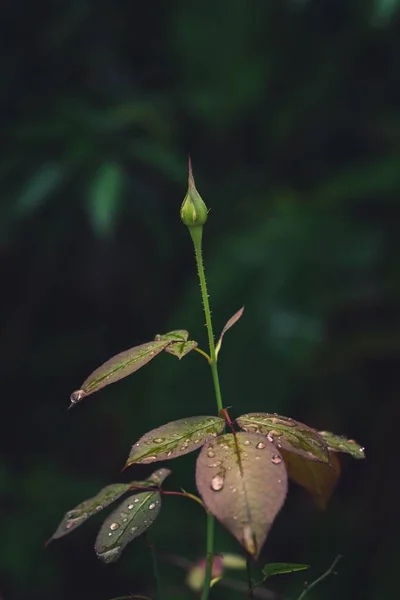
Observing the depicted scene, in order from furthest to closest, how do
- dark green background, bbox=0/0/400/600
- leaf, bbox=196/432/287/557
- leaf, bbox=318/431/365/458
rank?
1. dark green background, bbox=0/0/400/600
2. leaf, bbox=318/431/365/458
3. leaf, bbox=196/432/287/557

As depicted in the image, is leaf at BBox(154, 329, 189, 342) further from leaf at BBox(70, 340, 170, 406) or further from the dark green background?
the dark green background

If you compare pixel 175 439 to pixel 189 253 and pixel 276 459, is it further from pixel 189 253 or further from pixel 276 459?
pixel 189 253

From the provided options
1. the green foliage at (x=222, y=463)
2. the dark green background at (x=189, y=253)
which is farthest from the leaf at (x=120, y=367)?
the dark green background at (x=189, y=253)

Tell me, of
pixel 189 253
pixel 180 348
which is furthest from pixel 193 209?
pixel 189 253

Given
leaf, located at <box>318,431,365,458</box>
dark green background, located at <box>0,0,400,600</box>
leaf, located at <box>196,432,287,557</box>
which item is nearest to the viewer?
leaf, located at <box>196,432,287,557</box>

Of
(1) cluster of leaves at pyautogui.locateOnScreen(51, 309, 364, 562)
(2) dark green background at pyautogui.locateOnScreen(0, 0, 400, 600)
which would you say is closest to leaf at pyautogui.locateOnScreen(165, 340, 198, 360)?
(1) cluster of leaves at pyautogui.locateOnScreen(51, 309, 364, 562)

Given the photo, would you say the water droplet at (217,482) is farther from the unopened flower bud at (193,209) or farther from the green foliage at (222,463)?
the unopened flower bud at (193,209)

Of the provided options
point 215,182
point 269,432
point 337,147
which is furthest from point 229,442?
point 337,147
